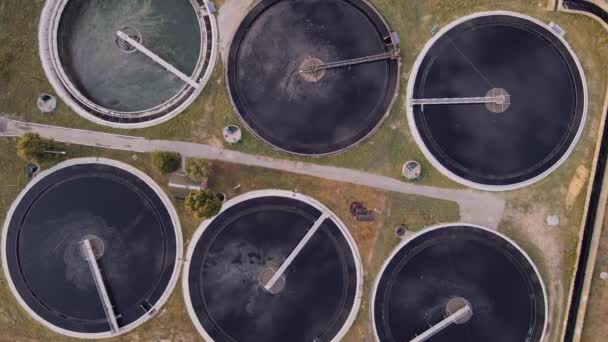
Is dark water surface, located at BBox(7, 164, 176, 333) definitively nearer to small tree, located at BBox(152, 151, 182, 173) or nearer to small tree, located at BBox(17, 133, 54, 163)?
small tree, located at BBox(17, 133, 54, 163)

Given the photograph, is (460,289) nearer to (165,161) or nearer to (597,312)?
(597,312)

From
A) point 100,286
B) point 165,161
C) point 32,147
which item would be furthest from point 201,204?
point 32,147

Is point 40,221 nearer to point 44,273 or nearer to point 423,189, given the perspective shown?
point 44,273

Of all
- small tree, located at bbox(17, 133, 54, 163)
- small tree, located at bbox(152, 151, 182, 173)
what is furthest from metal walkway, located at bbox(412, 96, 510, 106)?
small tree, located at bbox(17, 133, 54, 163)

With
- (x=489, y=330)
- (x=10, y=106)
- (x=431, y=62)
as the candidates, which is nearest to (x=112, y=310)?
(x=10, y=106)

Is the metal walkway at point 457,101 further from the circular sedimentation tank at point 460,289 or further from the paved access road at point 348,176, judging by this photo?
the circular sedimentation tank at point 460,289

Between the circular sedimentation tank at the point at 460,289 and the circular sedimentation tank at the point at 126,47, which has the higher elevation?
the circular sedimentation tank at the point at 126,47

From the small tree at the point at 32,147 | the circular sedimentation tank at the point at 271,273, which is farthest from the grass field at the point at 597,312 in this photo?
the small tree at the point at 32,147
